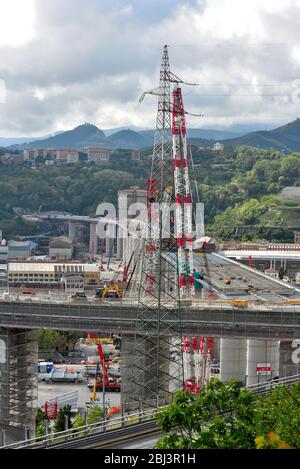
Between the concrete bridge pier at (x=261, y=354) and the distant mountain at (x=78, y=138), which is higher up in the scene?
the distant mountain at (x=78, y=138)

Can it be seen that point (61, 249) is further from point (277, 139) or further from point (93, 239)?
point (277, 139)

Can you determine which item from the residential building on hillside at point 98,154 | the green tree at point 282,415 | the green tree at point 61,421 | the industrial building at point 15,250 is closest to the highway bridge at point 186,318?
the green tree at point 61,421

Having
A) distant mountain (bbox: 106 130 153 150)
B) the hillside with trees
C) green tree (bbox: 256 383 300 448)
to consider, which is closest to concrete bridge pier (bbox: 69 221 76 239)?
the hillside with trees

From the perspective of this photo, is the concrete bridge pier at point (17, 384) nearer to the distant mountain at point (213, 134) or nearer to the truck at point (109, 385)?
the truck at point (109, 385)

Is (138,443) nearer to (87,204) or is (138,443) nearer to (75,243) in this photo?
(75,243)

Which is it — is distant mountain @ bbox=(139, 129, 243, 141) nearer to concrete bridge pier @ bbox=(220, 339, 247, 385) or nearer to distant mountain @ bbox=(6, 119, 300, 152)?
distant mountain @ bbox=(6, 119, 300, 152)
